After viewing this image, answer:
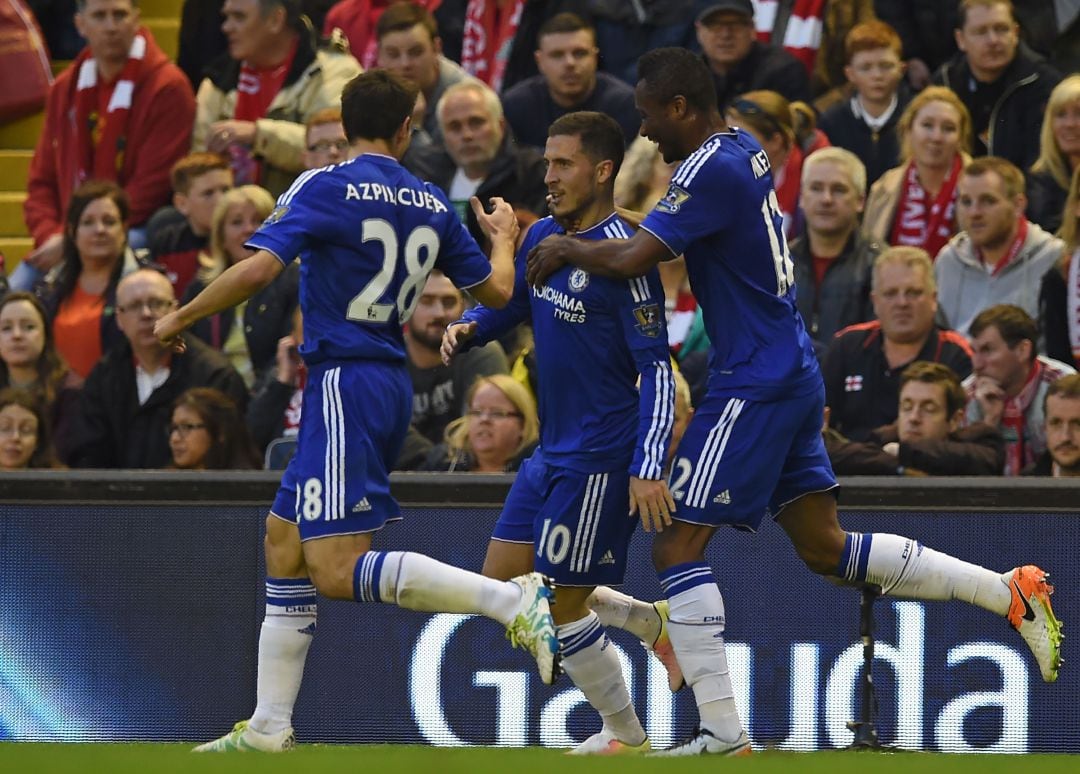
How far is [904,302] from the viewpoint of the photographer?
370 inches

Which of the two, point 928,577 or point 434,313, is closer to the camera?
point 928,577

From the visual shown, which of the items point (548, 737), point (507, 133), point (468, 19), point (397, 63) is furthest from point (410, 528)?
point (468, 19)

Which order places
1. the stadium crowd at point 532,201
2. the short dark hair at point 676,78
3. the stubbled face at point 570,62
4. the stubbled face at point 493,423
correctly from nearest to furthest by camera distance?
the short dark hair at point 676,78, the stubbled face at point 493,423, the stadium crowd at point 532,201, the stubbled face at point 570,62

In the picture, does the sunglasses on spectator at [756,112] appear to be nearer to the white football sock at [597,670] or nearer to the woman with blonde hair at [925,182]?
the woman with blonde hair at [925,182]

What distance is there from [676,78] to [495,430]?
108 inches

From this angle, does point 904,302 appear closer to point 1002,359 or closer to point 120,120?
point 1002,359

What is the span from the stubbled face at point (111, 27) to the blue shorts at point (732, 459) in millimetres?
6600

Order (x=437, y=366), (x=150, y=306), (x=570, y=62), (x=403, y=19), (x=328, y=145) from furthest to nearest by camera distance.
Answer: (x=403, y=19) < (x=570, y=62) < (x=328, y=145) < (x=150, y=306) < (x=437, y=366)

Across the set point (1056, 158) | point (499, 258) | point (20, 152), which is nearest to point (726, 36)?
point (1056, 158)

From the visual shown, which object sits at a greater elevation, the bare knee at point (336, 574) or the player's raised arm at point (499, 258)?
the player's raised arm at point (499, 258)

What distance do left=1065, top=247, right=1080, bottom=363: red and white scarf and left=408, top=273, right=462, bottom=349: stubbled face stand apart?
111 inches

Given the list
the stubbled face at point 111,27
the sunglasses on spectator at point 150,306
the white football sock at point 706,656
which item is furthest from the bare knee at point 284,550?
the stubbled face at point 111,27

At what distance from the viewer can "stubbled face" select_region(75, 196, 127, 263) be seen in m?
11.0

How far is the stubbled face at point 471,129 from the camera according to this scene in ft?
35.4
